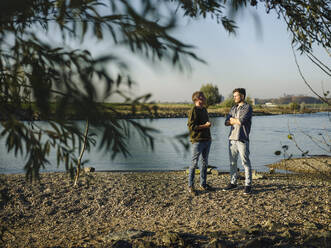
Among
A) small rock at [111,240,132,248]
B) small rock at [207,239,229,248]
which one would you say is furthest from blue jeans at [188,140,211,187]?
small rock at [111,240,132,248]

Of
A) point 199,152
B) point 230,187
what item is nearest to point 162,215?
point 199,152

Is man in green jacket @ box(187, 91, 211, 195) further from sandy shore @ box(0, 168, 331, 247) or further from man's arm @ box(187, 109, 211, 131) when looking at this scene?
sandy shore @ box(0, 168, 331, 247)

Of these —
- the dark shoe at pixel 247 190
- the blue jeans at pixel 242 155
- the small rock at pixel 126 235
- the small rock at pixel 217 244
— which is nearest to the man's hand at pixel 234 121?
the blue jeans at pixel 242 155

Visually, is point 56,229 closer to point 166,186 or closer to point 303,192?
point 166,186

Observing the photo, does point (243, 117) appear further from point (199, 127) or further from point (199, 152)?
point (199, 152)

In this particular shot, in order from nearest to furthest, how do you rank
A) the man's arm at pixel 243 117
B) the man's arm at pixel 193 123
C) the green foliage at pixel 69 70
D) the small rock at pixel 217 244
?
the green foliage at pixel 69 70, the small rock at pixel 217 244, the man's arm at pixel 193 123, the man's arm at pixel 243 117

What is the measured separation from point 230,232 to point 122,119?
2.74m

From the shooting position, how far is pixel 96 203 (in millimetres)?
5945

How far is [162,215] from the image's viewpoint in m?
5.28

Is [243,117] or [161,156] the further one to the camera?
[243,117]

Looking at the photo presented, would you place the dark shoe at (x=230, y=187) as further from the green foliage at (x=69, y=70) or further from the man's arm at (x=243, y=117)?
the green foliage at (x=69, y=70)

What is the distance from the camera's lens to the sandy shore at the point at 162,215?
13.5 feet

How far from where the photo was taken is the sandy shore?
Result: 4129mm

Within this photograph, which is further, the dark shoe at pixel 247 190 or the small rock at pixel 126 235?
the dark shoe at pixel 247 190
